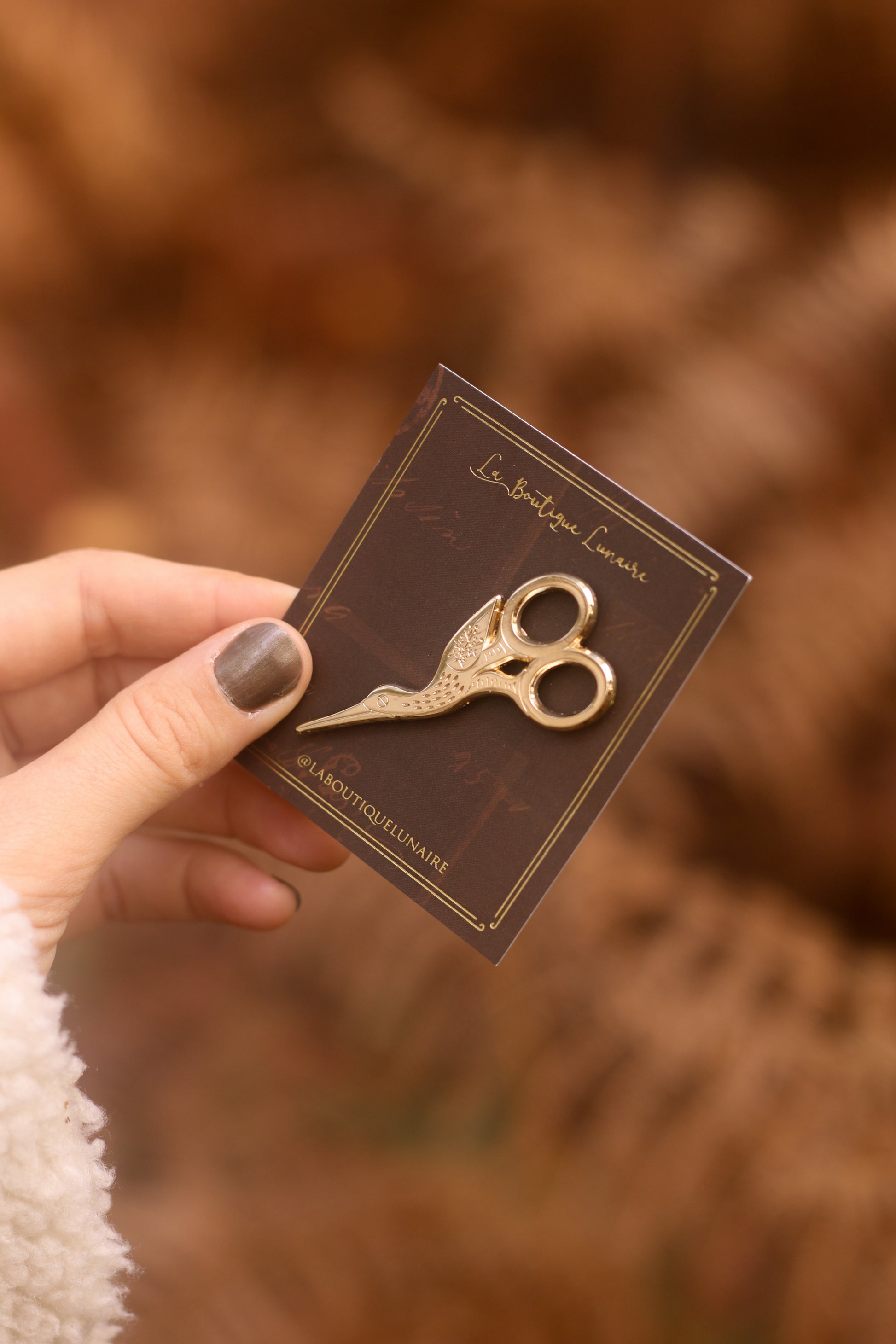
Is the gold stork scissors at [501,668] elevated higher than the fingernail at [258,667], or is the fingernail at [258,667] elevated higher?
the gold stork scissors at [501,668]

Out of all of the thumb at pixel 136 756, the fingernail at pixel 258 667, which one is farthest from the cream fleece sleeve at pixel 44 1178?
the fingernail at pixel 258 667

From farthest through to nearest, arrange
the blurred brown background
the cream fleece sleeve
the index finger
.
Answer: the blurred brown background → the index finger → the cream fleece sleeve

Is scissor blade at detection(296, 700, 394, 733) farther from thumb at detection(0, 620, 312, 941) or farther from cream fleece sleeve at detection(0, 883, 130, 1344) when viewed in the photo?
cream fleece sleeve at detection(0, 883, 130, 1344)

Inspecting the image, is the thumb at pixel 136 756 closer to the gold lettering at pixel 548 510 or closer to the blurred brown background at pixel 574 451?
the gold lettering at pixel 548 510

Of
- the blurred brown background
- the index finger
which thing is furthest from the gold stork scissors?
the blurred brown background

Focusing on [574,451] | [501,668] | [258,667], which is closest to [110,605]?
[258,667]

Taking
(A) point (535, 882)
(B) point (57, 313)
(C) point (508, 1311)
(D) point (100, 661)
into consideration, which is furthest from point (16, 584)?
(C) point (508, 1311)

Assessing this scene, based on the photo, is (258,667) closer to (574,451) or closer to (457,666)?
(457,666)
